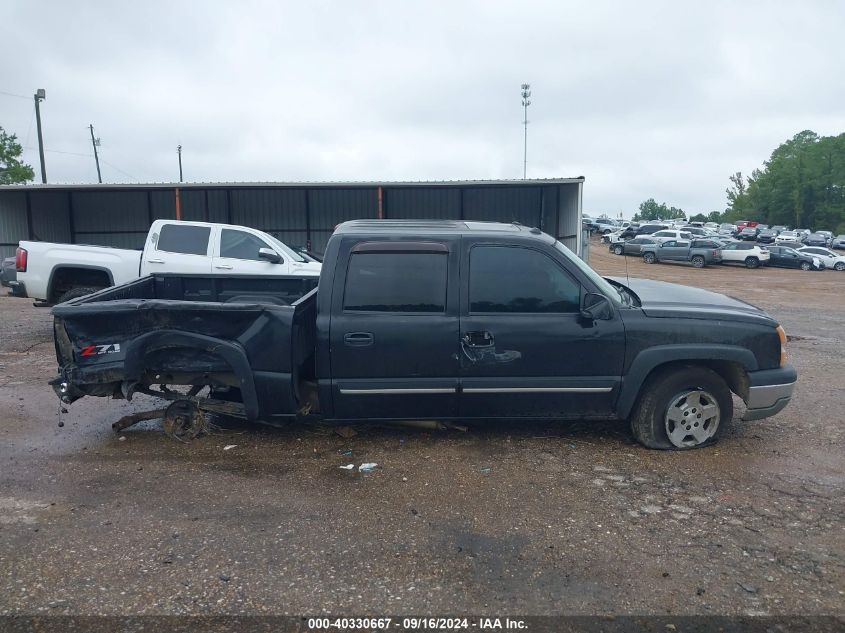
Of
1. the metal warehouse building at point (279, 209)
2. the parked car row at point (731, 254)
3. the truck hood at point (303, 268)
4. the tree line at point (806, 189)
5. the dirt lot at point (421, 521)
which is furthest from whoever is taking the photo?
the tree line at point (806, 189)

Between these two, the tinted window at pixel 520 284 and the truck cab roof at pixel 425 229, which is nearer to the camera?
the tinted window at pixel 520 284

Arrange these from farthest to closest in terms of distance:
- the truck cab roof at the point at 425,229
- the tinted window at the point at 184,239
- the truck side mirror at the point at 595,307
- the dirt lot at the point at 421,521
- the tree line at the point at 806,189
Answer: the tree line at the point at 806,189 → the tinted window at the point at 184,239 → the truck cab roof at the point at 425,229 → the truck side mirror at the point at 595,307 → the dirt lot at the point at 421,521

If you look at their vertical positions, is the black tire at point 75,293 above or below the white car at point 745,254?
above

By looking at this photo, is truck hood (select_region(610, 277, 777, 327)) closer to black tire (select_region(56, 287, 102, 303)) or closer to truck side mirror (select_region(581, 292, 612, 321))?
truck side mirror (select_region(581, 292, 612, 321))

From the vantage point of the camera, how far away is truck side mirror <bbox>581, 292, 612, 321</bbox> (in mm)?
5543

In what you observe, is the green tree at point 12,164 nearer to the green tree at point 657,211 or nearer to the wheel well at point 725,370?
the wheel well at point 725,370

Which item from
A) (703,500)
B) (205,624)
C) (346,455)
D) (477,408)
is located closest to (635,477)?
(703,500)

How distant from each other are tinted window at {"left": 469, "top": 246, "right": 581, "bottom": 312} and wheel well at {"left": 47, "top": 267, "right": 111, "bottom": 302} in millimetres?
7405

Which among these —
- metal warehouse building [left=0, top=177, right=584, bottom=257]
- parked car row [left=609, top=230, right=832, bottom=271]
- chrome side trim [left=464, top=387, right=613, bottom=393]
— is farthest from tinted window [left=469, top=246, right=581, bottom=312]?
parked car row [left=609, top=230, right=832, bottom=271]

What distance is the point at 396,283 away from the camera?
5.66 m

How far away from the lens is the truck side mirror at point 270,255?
11070mm

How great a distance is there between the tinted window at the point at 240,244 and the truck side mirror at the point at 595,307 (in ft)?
22.8

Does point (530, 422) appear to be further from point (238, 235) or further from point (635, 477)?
point (238, 235)

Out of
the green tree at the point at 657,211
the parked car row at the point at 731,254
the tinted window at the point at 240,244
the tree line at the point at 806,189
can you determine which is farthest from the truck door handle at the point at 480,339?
the green tree at the point at 657,211
